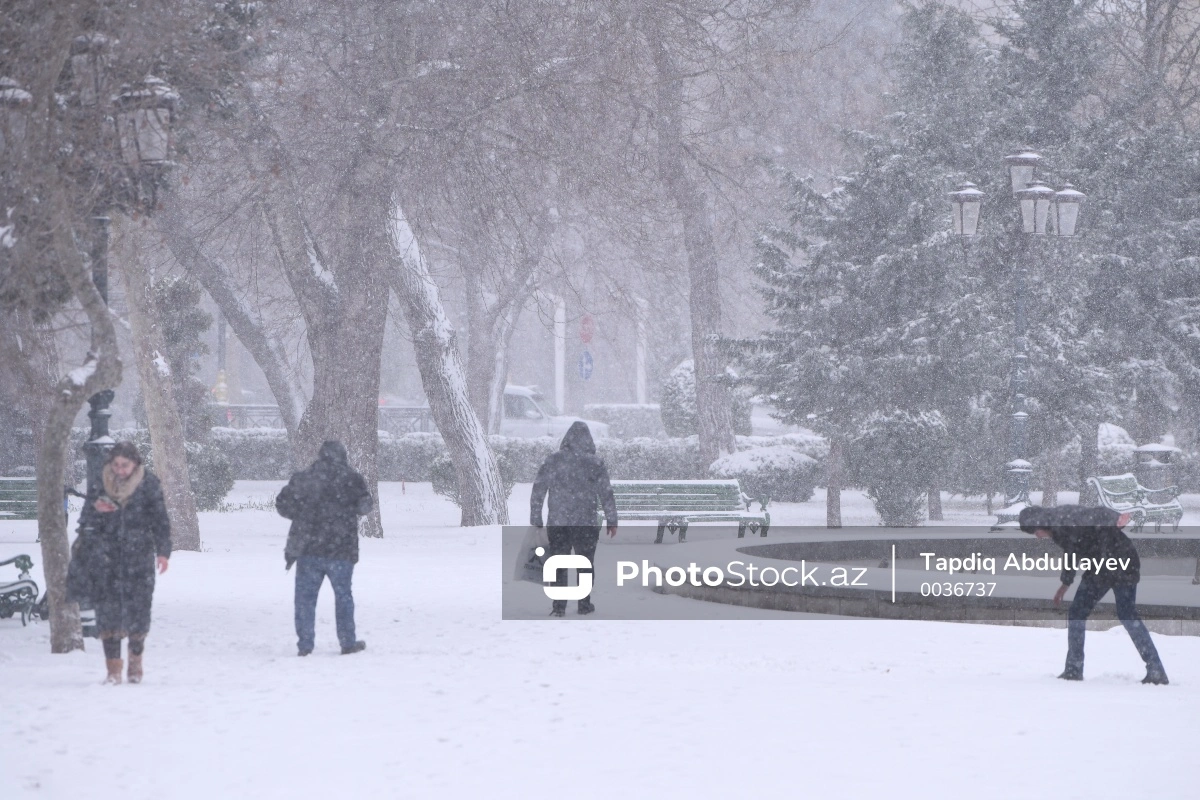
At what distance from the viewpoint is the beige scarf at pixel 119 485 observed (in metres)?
8.93

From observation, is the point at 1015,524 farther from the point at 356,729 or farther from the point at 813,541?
the point at 356,729

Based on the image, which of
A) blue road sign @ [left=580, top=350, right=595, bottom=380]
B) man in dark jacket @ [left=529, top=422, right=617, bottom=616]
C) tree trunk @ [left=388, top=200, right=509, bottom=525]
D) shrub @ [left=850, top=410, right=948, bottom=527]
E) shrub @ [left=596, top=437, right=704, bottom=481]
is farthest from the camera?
blue road sign @ [left=580, top=350, right=595, bottom=380]

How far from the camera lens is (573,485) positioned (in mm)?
12211

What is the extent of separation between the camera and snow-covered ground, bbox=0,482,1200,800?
641 centimetres

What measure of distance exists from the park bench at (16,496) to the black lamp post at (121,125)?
11.0 m

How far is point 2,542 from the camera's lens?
66.6ft

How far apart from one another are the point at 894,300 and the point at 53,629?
56.6 ft

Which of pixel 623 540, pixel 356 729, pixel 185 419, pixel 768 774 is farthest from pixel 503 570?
pixel 185 419

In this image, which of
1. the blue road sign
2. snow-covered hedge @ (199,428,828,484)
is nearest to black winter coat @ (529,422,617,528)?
snow-covered hedge @ (199,428,828,484)

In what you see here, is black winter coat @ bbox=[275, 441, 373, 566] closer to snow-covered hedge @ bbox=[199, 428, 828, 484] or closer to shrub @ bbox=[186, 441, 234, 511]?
shrub @ bbox=[186, 441, 234, 511]

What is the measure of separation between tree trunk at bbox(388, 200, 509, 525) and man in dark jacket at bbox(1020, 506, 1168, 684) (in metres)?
14.4

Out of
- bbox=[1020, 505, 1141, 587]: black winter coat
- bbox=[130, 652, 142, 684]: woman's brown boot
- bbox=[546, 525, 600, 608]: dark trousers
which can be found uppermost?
bbox=[1020, 505, 1141, 587]: black winter coat

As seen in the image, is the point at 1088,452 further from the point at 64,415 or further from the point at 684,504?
the point at 64,415

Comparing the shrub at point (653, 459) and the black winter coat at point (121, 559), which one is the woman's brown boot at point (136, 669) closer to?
the black winter coat at point (121, 559)
